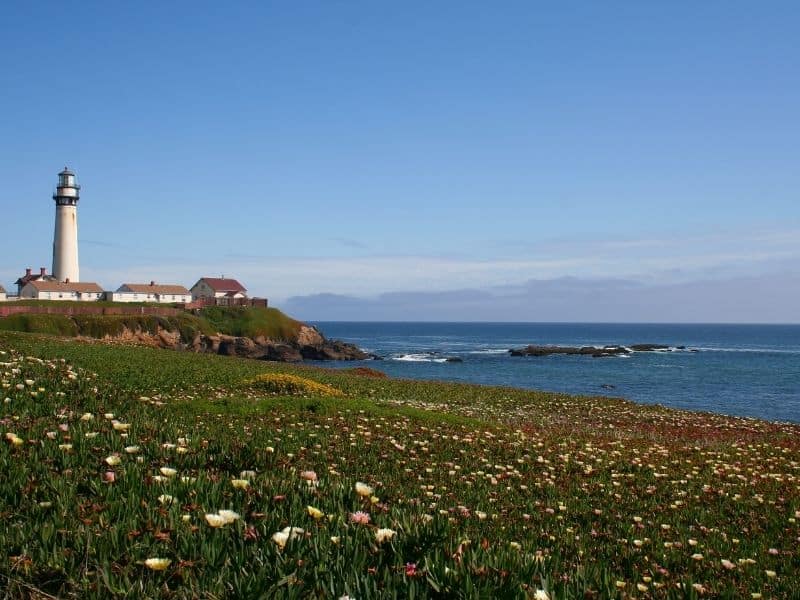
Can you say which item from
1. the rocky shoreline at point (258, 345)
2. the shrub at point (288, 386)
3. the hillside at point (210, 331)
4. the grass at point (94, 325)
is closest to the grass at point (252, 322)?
the hillside at point (210, 331)

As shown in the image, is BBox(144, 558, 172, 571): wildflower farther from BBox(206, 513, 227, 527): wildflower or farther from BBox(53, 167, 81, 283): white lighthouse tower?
BBox(53, 167, 81, 283): white lighthouse tower

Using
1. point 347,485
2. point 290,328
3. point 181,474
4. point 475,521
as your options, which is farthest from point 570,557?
point 290,328

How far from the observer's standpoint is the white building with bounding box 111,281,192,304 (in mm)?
117200

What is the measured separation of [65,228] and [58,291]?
36.3 feet

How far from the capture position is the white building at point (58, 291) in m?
104

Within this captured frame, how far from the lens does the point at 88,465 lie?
6.40 metres

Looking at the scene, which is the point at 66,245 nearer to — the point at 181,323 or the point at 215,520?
the point at 181,323

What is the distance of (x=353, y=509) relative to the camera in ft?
19.3

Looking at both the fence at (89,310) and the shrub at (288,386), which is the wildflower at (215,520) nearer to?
the shrub at (288,386)

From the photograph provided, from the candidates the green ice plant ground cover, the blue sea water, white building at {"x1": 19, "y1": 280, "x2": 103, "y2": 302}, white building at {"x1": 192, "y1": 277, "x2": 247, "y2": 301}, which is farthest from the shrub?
white building at {"x1": 192, "y1": 277, "x2": 247, "y2": 301}

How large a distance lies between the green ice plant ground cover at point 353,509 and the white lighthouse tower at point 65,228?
302ft

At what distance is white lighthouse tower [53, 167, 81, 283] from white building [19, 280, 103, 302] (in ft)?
5.18

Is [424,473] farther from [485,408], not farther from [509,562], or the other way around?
[485,408]

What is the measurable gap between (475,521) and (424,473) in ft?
12.4
